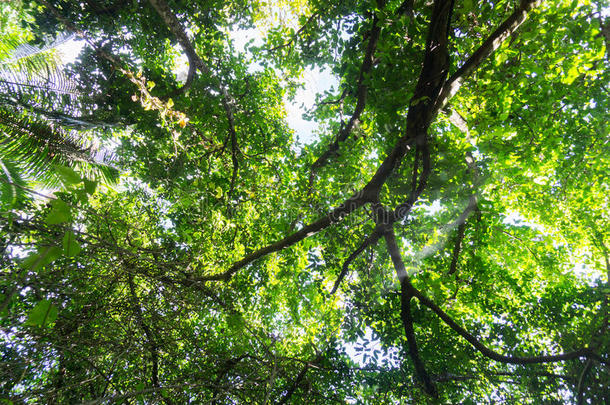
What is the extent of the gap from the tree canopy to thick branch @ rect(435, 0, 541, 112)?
0.06 ft

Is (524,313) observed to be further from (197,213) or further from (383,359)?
(197,213)

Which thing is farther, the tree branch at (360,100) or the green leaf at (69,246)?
the tree branch at (360,100)

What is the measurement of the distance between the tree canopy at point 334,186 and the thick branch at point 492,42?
0.06ft

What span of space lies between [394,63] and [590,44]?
3329 mm

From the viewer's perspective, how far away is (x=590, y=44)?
411 centimetres

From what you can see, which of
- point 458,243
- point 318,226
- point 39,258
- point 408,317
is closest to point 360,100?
point 318,226

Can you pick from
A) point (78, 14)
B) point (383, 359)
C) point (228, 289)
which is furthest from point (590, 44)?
point (78, 14)

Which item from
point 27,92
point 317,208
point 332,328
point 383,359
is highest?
point 27,92

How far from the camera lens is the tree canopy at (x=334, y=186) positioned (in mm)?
3268

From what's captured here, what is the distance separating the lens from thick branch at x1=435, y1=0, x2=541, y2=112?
101 inches

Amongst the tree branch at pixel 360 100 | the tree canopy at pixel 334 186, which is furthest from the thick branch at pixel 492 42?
the tree branch at pixel 360 100

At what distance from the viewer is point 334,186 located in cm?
584

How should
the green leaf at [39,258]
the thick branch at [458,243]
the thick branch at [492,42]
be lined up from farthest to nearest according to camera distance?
the thick branch at [458,243]
the thick branch at [492,42]
the green leaf at [39,258]

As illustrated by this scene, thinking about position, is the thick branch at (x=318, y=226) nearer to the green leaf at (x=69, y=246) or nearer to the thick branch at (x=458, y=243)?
the thick branch at (x=458, y=243)
